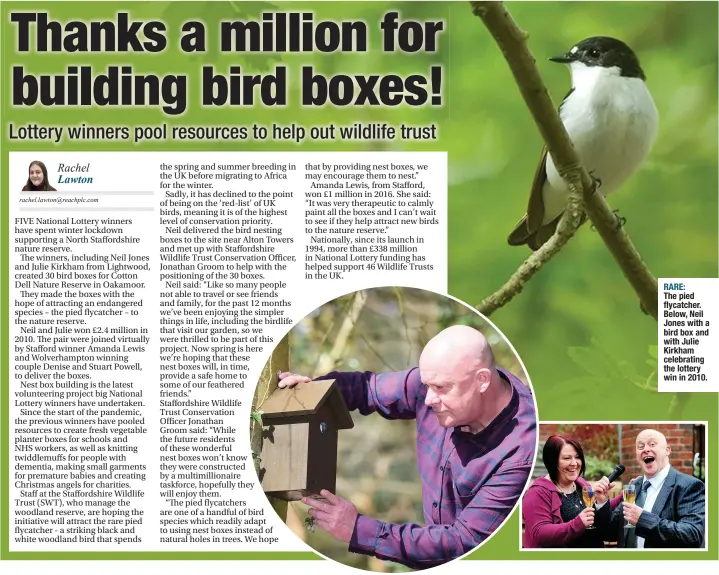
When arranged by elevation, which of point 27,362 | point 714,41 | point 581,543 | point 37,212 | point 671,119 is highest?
point 714,41

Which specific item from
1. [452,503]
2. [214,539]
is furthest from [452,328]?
[214,539]

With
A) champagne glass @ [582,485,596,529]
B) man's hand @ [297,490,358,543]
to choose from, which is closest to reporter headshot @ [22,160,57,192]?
man's hand @ [297,490,358,543]

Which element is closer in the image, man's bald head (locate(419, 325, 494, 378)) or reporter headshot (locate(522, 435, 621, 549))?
man's bald head (locate(419, 325, 494, 378))

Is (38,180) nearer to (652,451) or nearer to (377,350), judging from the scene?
(377,350)

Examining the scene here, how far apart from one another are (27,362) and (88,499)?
0.64 meters

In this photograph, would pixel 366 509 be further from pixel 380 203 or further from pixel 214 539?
pixel 380 203

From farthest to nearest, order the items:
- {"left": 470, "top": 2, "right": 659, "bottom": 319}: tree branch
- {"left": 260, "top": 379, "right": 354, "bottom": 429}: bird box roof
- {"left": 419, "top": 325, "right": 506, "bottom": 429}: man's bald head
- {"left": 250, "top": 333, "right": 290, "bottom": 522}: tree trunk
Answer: {"left": 250, "top": 333, "right": 290, "bottom": 522}: tree trunk
{"left": 419, "top": 325, "right": 506, "bottom": 429}: man's bald head
{"left": 260, "top": 379, "right": 354, "bottom": 429}: bird box roof
{"left": 470, "top": 2, "right": 659, "bottom": 319}: tree branch

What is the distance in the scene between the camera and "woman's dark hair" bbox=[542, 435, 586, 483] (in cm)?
410

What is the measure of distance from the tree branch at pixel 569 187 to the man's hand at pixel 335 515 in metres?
0.97

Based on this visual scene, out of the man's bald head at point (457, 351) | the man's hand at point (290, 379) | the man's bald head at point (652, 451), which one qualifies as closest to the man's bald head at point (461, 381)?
the man's bald head at point (457, 351)

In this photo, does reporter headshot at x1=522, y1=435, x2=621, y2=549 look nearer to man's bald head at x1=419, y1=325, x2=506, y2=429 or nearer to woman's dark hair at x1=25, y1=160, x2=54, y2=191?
man's bald head at x1=419, y1=325, x2=506, y2=429

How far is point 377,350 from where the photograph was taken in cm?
424

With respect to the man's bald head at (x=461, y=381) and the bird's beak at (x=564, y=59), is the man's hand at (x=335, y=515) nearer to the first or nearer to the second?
the man's bald head at (x=461, y=381)

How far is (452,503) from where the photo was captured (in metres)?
3.86
